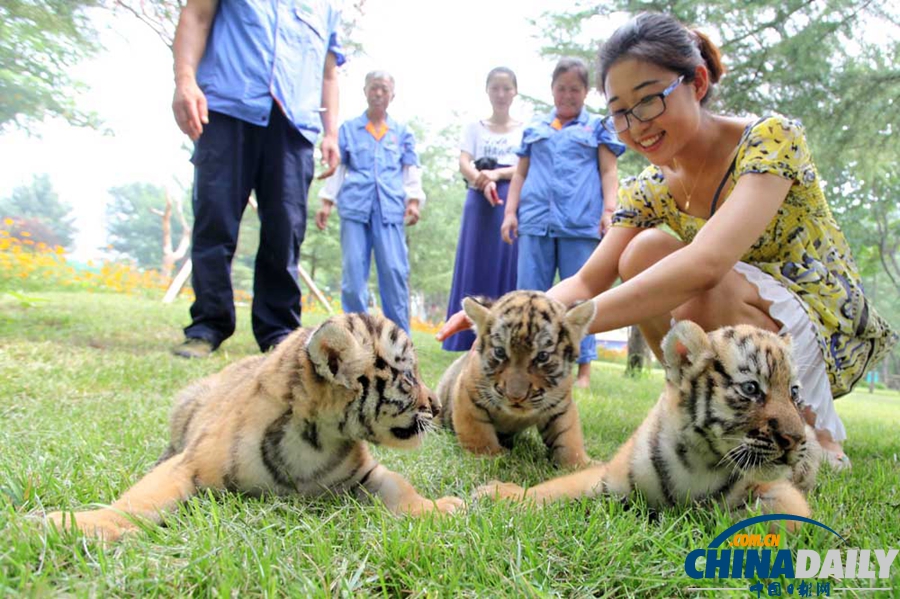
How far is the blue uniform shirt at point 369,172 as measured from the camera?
6.19m

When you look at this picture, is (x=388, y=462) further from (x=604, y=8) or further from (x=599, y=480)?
(x=604, y=8)

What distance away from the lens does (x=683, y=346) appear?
6.43 feet

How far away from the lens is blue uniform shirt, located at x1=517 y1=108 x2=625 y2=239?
5496 mm

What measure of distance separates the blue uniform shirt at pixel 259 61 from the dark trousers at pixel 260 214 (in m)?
0.14

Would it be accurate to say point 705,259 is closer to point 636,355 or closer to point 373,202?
point 373,202

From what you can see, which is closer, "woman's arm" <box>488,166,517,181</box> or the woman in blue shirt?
the woman in blue shirt

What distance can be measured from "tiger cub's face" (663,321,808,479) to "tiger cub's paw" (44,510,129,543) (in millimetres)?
1755

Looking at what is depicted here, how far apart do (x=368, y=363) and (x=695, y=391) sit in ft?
3.67

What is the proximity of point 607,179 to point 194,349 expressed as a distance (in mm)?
4157

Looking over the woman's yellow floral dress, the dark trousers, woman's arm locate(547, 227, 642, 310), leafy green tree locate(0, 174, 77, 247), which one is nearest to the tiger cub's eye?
the woman's yellow floral dress

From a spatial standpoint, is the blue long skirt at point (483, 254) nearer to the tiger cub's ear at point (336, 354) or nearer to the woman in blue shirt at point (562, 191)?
the woman in blue shirt at point (562, 191)

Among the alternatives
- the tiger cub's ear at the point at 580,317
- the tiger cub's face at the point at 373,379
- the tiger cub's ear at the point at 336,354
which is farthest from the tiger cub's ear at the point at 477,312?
the tiger cub's ear at the point at 336,354

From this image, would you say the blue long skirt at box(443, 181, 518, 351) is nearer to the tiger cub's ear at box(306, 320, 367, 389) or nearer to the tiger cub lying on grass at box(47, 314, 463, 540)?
the tiger cub lying on grass at box(47, 314, 463, 540)

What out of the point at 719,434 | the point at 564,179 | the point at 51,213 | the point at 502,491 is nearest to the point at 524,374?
the point at 502,491
